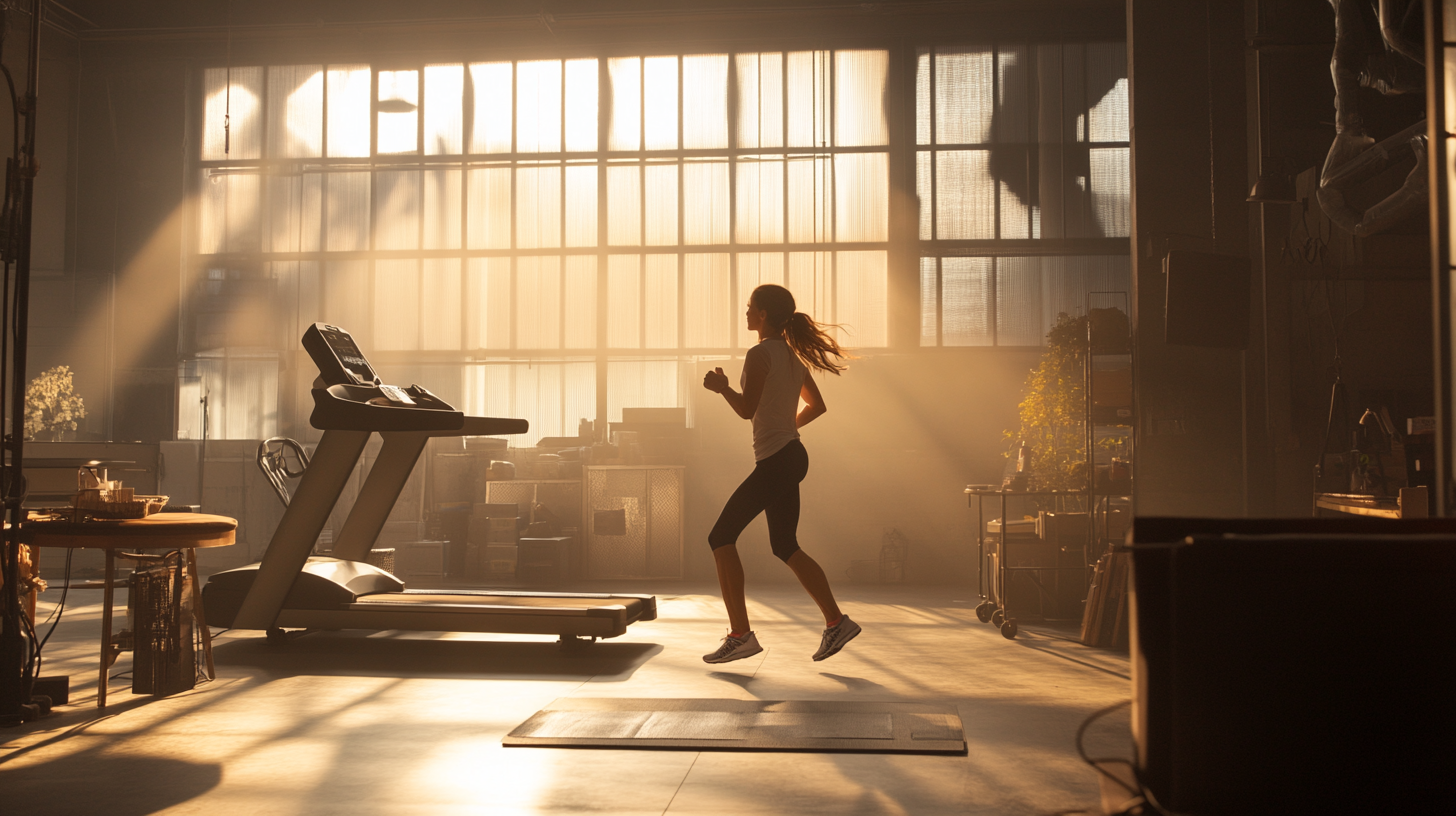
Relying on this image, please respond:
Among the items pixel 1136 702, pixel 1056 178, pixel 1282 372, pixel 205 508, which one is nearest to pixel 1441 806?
pixel 1136 702

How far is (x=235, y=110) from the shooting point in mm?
12242

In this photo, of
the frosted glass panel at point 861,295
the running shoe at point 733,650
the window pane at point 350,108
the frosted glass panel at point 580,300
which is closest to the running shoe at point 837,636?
the running shoe at point 733,650

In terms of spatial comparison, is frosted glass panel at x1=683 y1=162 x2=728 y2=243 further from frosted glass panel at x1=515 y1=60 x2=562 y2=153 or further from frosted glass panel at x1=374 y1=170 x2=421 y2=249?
frosted glass panel at x1=374 y1=170 x2=421 y2=249

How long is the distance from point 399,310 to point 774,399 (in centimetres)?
852

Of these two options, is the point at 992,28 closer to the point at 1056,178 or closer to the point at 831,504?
the point at 1056,178

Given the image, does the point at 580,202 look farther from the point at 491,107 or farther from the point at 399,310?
the point at 399,310

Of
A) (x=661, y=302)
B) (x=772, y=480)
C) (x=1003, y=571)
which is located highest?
(x=661, y=302)

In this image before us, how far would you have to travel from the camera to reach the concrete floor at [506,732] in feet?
8.75

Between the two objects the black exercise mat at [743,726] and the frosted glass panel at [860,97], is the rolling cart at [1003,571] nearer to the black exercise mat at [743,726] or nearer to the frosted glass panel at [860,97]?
the black exercise mat at [743,726]

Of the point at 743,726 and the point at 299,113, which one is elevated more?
the point at 299,113

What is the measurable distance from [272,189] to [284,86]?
4.08 feet

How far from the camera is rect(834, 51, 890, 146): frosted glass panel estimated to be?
11.4 meters

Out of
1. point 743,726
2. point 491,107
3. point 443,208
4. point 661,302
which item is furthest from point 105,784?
point 491,107

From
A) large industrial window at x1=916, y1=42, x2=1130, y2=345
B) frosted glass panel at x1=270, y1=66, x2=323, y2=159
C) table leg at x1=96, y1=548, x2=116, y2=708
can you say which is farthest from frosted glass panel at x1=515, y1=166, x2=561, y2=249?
table leg at x1=96, y1=548, x2=116, y2=708
